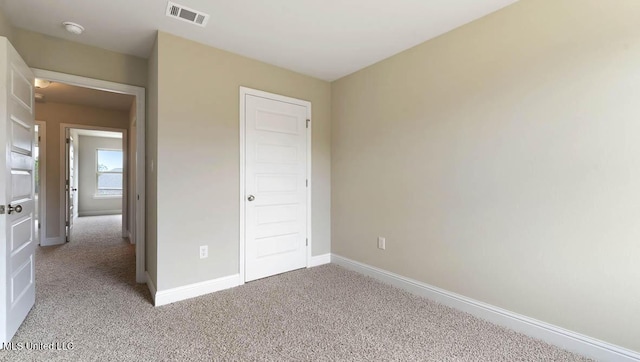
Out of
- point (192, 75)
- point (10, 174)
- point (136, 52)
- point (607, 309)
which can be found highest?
point (136, 52)

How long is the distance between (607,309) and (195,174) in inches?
125

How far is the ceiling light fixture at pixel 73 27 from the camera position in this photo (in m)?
2.33

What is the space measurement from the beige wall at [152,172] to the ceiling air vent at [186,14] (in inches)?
18.5

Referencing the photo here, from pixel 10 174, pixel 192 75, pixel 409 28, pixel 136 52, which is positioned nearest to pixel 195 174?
pixel 192 75

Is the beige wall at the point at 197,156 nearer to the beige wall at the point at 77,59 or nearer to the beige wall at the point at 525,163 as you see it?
the beige wall at the point at 77,59

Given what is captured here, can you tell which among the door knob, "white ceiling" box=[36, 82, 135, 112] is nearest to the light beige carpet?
the door knob

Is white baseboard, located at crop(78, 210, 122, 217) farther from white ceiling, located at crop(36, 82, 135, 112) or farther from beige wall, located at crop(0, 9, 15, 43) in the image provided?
beige wall, located at crop(0, 9, 15, 43)

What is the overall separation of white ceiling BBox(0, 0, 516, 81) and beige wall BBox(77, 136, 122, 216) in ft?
23.5

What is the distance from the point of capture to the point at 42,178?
4.66 metres

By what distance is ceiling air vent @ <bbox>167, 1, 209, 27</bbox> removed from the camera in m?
2.14

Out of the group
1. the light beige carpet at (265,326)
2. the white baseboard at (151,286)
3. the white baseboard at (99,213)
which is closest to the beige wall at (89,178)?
the white baseboard at (99,213)

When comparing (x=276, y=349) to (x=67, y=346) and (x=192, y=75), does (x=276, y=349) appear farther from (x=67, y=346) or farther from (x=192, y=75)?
(x=192, y=75)

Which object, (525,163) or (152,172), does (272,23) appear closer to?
(152,172)

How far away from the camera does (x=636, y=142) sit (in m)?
1.62
